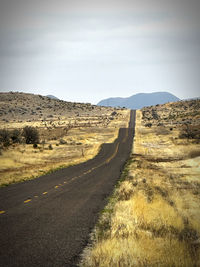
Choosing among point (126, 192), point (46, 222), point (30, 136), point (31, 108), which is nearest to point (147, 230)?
point (46, 222)

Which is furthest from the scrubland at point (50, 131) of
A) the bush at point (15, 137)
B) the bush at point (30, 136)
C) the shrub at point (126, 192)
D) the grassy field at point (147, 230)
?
the grassy field at point (147, 230)

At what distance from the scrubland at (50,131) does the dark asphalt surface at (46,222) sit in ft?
18.7

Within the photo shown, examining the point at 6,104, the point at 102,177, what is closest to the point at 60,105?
the point at 6,104

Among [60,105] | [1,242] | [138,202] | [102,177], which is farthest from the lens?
[60,105]

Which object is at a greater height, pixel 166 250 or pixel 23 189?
pixel 166 250

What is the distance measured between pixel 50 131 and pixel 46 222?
60.8 metres

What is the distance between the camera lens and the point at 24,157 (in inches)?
1236

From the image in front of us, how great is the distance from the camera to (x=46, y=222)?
8.40m

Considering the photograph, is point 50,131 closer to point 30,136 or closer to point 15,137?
point 30,136

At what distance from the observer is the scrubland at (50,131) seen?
27.3 m

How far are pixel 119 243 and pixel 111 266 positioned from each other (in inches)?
53.2

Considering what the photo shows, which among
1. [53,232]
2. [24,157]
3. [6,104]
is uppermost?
[6,104]

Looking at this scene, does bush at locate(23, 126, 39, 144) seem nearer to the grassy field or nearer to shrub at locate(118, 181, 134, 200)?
shrub at locate(118, 181, 134, 200)

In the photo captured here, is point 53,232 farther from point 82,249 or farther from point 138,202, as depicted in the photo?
point 138,202
